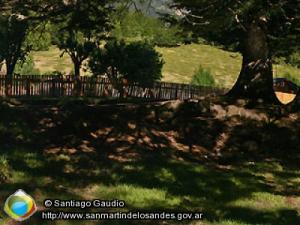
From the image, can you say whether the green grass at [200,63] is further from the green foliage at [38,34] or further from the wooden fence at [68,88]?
the wooden fence at [68,88]

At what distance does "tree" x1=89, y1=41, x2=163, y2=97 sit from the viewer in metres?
41.7

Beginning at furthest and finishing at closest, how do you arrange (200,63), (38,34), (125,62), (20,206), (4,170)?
(200,63), (38,34), (125,62), (4,170), (20,206)

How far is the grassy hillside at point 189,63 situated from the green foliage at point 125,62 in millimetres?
40322

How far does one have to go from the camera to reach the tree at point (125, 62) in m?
41.7

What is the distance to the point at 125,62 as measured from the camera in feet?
137

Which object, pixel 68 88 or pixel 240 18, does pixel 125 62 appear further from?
pixel 240 18

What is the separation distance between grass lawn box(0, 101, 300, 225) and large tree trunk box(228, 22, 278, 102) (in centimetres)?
207

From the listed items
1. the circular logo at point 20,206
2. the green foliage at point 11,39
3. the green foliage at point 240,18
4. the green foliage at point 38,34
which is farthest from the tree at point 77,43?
the circular logo at point 20,206

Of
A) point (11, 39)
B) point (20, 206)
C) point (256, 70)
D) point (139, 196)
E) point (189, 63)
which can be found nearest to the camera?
point (20, 206)

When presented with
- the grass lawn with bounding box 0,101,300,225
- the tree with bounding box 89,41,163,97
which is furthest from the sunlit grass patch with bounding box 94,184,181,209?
the tree with bounding box 89,41,163,97

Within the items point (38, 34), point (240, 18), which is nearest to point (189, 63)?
point (38, 34)

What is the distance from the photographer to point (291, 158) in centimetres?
1323

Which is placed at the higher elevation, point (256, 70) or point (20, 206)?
point (256, 70)

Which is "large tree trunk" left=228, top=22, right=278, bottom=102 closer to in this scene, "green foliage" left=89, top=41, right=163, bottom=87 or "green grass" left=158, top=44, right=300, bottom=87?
"green foliage" left=89, top=41, right=163, bottom=87
